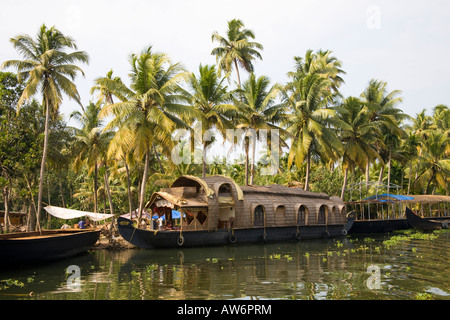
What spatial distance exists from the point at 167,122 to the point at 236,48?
499 inches

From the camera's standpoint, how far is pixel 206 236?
17484 mm

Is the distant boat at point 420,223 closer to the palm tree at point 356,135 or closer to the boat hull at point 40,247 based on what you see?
the palm tree at point 356,135

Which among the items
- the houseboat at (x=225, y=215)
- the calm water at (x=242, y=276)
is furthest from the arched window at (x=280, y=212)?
the calm water at (x=242, y=276)

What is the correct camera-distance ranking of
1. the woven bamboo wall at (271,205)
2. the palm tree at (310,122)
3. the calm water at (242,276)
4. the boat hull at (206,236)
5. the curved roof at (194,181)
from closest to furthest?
1. the calm water at (242,276)
2. the boat hull at (206,236)
3. the curved roof at (194,181)
4. the woven bamboo wall at (271,205)
5. the palm tree at (310,122)

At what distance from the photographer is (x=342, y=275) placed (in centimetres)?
1026

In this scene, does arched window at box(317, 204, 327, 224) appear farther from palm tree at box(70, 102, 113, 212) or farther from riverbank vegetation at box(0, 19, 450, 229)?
palm tree at box(70, 102, 113, 212)

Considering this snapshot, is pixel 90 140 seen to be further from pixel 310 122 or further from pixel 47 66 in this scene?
pixel 310 122

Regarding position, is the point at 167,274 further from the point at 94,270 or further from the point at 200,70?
the point at 200,70

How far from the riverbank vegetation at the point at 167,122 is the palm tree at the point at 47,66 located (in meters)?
0.04

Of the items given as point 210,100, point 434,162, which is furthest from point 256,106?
point 434,162

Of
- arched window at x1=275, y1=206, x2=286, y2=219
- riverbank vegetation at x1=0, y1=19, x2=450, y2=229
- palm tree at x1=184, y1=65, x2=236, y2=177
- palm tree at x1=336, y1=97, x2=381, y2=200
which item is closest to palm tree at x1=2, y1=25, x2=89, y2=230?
riverbank vegetation at x1=0, y1=19, x2=450, y2=229

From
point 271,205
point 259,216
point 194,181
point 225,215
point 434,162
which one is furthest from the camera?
point 434,162

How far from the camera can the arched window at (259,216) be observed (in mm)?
19328
